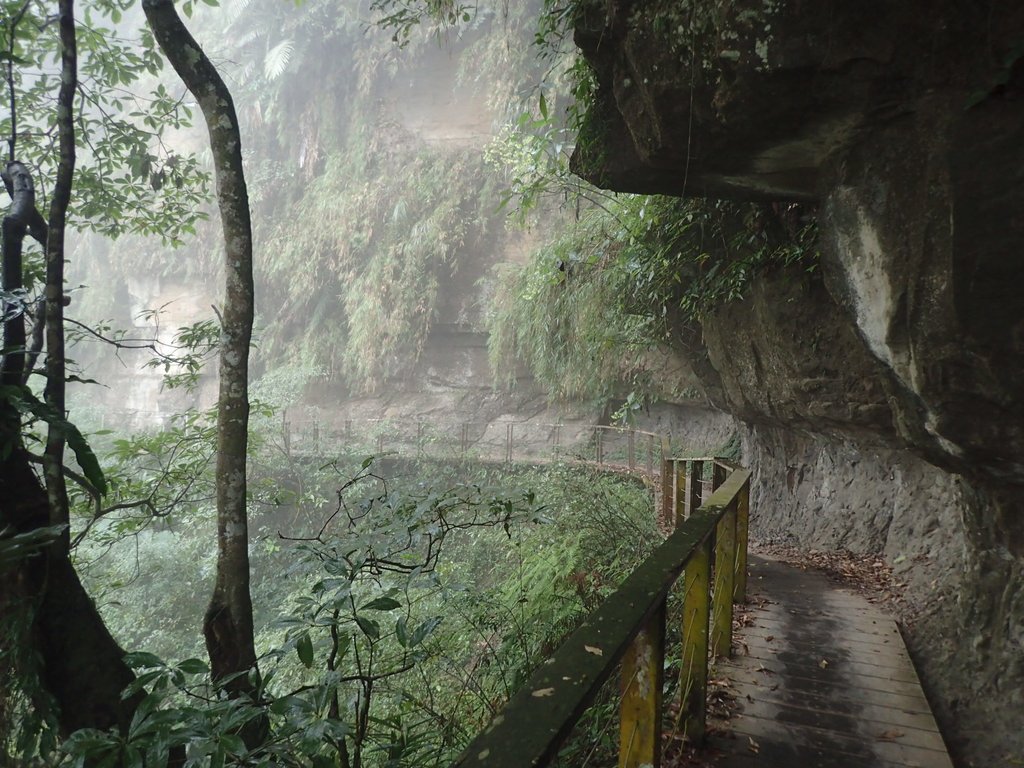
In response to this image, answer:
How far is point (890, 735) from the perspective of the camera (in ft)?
9.47

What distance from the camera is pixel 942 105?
276 cm

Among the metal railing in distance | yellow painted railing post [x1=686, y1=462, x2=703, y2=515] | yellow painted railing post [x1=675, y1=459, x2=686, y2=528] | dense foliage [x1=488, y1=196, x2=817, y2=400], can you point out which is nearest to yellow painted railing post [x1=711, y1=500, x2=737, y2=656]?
the metal railing in distance

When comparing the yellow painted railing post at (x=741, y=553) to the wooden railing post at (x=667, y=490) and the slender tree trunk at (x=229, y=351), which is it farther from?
the wooden railing post at (x=667, y=490)

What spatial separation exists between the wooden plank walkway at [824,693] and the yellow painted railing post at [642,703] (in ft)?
3.62

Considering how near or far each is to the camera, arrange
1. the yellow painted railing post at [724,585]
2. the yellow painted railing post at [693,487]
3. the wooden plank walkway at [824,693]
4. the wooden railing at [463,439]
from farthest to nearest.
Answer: the wooden railing at [463,439] → the yellow painted railing post at [693,487] → the yellow painted railing post at [724,585] → the wooden plank walkway at [824,693]

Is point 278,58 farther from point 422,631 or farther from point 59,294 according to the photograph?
point 422,631

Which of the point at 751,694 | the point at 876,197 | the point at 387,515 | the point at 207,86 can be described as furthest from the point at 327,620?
the point at 207,86

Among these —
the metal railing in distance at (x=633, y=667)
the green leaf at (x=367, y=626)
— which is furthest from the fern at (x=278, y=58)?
the green leaf at (x=367, y=626)

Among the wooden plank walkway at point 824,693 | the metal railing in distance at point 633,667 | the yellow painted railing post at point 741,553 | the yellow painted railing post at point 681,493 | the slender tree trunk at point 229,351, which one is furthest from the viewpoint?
the yellow painted railing post at point 681,493

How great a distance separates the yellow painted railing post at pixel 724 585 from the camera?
3447 millimetres

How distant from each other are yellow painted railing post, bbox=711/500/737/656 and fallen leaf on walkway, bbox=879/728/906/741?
88 centimetres

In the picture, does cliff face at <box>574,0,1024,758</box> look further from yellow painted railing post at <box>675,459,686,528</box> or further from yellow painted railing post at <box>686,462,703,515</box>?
yellow painted railing post at <box>675,459,686,528</box>

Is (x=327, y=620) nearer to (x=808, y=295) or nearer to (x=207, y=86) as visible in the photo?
(x=207, y=86)

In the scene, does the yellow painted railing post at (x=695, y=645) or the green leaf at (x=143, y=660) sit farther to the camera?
the yellow painted railing post at (x=695, y=645)
